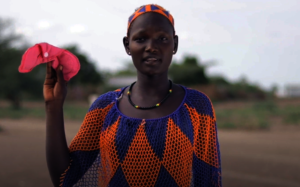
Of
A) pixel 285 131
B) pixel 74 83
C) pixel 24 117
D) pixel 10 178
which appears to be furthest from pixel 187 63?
pixel 10 178

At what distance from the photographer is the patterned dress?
1.54 m

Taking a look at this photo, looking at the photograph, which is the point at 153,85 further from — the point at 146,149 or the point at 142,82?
the point at 146,149

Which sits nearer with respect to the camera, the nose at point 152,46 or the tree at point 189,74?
the nose at point 152,46

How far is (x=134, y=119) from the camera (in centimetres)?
160

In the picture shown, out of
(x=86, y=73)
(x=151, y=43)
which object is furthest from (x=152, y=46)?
(x=86, y=73)

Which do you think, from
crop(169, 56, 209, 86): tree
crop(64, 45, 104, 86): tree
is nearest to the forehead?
crop(169, 56, 209, 86): tree

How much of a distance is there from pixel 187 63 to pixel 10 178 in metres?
24.7

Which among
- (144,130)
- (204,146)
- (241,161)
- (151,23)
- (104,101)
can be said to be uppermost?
(151,23)

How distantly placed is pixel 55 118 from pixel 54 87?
14cm

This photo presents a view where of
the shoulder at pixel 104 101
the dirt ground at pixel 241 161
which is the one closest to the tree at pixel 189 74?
the dirt ground at pixel 241 161

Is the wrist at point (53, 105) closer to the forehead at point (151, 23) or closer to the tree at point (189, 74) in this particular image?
the forehead at point (151, 23)

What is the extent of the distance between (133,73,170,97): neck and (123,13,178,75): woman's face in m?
0.06

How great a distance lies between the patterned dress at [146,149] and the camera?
154 cm

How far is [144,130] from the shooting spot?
157 cm
